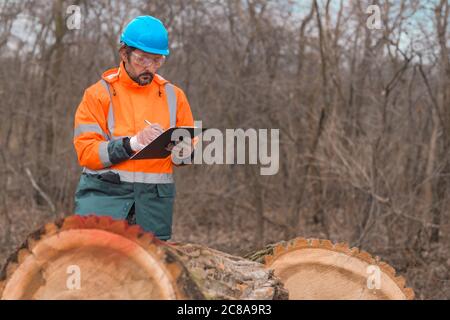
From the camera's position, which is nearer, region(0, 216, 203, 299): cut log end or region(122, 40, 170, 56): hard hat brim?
region(0, 216, 203, 299): cut log end

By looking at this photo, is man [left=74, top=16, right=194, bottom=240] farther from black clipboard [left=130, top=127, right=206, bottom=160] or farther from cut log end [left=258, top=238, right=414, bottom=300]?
cut log end [left=258, top=238, right=414, bottom=300]

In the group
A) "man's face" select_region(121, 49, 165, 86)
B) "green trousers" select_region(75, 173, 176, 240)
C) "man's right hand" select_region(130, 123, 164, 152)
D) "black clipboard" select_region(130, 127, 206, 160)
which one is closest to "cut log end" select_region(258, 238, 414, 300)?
"green trousers" select_region(75, 173, 176, 240)

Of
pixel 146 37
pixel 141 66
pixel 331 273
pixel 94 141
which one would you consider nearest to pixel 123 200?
pixel 94 141

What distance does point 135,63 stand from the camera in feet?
11.7

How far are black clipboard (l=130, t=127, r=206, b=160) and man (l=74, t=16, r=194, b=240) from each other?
0.05 m

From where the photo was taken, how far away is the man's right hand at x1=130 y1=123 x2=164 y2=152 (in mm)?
3342

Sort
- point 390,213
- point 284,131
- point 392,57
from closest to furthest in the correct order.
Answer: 1. point 390,213
2. point 392,57
3. point 284,131

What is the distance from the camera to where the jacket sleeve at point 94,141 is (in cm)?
343

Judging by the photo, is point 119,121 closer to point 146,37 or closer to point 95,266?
point 146,37

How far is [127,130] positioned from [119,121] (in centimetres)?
6

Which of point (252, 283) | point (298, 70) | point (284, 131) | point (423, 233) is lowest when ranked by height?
point (423, 233)
